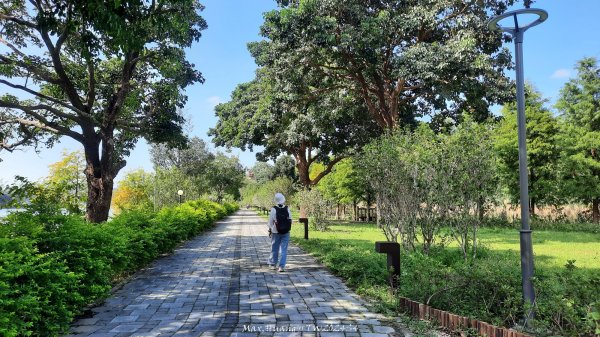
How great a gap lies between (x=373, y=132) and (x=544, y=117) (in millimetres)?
11589

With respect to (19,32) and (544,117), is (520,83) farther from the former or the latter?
(544,117)

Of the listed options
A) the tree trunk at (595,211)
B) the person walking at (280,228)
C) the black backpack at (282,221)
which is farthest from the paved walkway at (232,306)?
the tree trunk at (595,211)

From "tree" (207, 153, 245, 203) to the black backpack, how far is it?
37.9 m

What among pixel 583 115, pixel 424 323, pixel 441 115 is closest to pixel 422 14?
pixel 441 115

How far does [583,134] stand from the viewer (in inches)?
1072

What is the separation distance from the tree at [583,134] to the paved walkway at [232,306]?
23.1m

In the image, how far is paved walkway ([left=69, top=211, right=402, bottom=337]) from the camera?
438cm

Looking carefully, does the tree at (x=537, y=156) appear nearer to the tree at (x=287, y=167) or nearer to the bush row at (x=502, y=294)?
the tree at (x=287, y=167)

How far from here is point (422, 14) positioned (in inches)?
515

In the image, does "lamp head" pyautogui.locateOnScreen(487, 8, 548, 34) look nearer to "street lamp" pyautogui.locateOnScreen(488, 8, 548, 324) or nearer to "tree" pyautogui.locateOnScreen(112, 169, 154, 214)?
"street lamp" pyautogui.locateOnScreen(488, 8, 548, 324)

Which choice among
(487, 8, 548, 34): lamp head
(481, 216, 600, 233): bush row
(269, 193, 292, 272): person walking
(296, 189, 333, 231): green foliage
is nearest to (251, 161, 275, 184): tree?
(481, 216, 600, 233): bush row

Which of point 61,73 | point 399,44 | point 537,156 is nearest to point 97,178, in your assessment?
point 61,73

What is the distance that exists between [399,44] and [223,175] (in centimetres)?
3912

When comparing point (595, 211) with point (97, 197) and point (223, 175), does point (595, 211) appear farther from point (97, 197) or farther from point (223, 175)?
point (223, 175)
